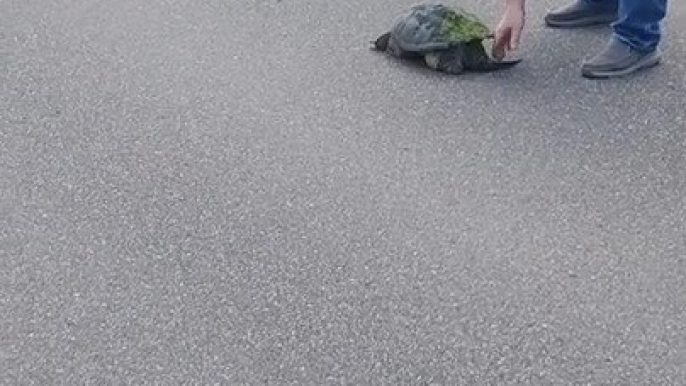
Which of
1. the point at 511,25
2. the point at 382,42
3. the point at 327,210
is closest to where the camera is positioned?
the point at 327,210

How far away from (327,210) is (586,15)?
5.44ft

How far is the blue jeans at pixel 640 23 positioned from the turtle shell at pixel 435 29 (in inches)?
18.5

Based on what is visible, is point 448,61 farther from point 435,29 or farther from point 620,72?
point 620,72

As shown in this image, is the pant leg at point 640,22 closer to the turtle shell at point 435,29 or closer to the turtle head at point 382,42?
the turtle shell at point 435,29

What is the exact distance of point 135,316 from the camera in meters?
2.88

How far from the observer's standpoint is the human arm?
12.5 feet

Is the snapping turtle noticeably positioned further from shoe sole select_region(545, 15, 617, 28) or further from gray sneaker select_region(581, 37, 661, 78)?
shoe sole select_region(545, 15, 617, 28)

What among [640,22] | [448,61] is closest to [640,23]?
[640,22]

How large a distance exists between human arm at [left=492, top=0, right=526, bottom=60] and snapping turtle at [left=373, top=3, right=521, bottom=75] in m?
0.12

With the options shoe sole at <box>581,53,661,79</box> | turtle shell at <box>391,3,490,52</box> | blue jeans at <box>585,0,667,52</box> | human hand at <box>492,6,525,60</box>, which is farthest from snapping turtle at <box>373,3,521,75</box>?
blue jeans at <box>585,0,667,52</box>

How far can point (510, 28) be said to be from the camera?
385cm

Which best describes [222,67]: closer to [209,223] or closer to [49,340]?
[209,223]

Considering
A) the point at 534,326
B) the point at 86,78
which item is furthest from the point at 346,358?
the point at 86,78

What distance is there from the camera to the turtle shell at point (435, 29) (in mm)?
4027
